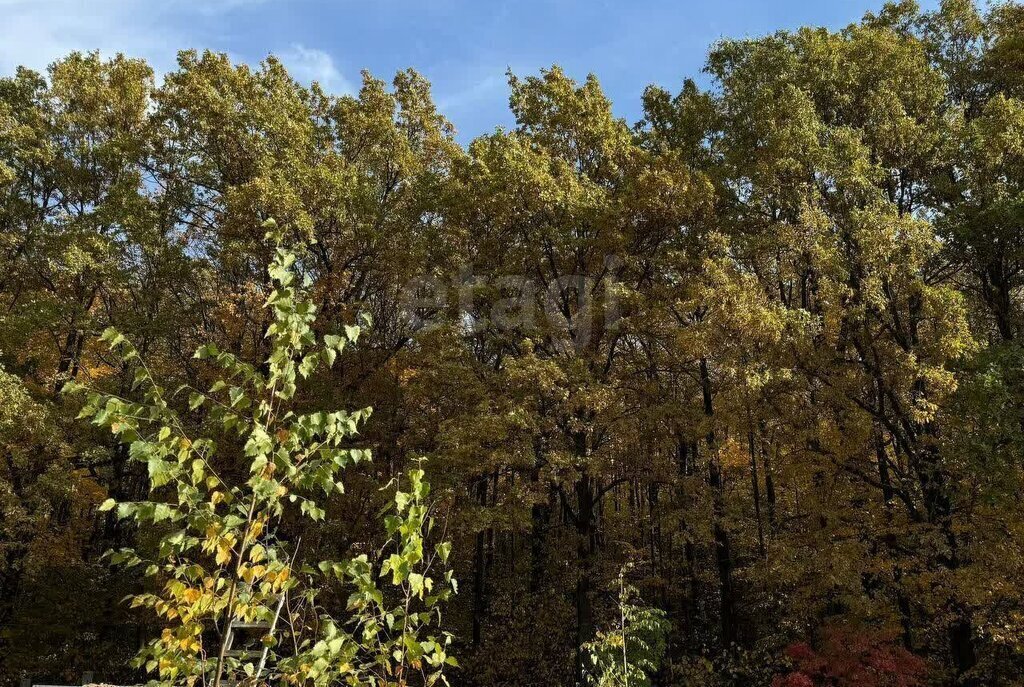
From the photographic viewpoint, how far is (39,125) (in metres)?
16.6

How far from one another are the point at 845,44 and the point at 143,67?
19.2 meters

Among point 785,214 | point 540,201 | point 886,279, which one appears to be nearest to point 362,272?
point 540,201

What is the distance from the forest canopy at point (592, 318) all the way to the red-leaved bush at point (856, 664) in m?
0.09

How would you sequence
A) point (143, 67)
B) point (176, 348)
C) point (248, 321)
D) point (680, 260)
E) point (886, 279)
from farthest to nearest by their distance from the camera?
1. point (143, 67)
2. point (176, 348)
3. point (248, 321)
4. point (680, 260)
5. point (886, 279)

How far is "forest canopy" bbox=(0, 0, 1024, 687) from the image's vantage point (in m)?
11.6

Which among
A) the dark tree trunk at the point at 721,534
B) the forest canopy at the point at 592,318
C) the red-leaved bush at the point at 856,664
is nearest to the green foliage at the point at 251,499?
the forest canopy at the point at 592,318

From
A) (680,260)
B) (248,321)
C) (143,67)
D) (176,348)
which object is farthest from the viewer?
(143,67)

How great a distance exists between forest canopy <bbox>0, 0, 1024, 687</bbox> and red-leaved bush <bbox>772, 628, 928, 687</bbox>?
87 millimetres

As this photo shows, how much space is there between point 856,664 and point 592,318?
26.8 ft

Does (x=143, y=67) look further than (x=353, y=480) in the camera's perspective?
Yes

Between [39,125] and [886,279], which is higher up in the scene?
[39,125]

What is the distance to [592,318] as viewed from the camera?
14969 mm

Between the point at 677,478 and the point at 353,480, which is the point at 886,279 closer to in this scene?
the point at 677,478

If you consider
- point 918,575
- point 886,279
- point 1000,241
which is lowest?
point 918,575
